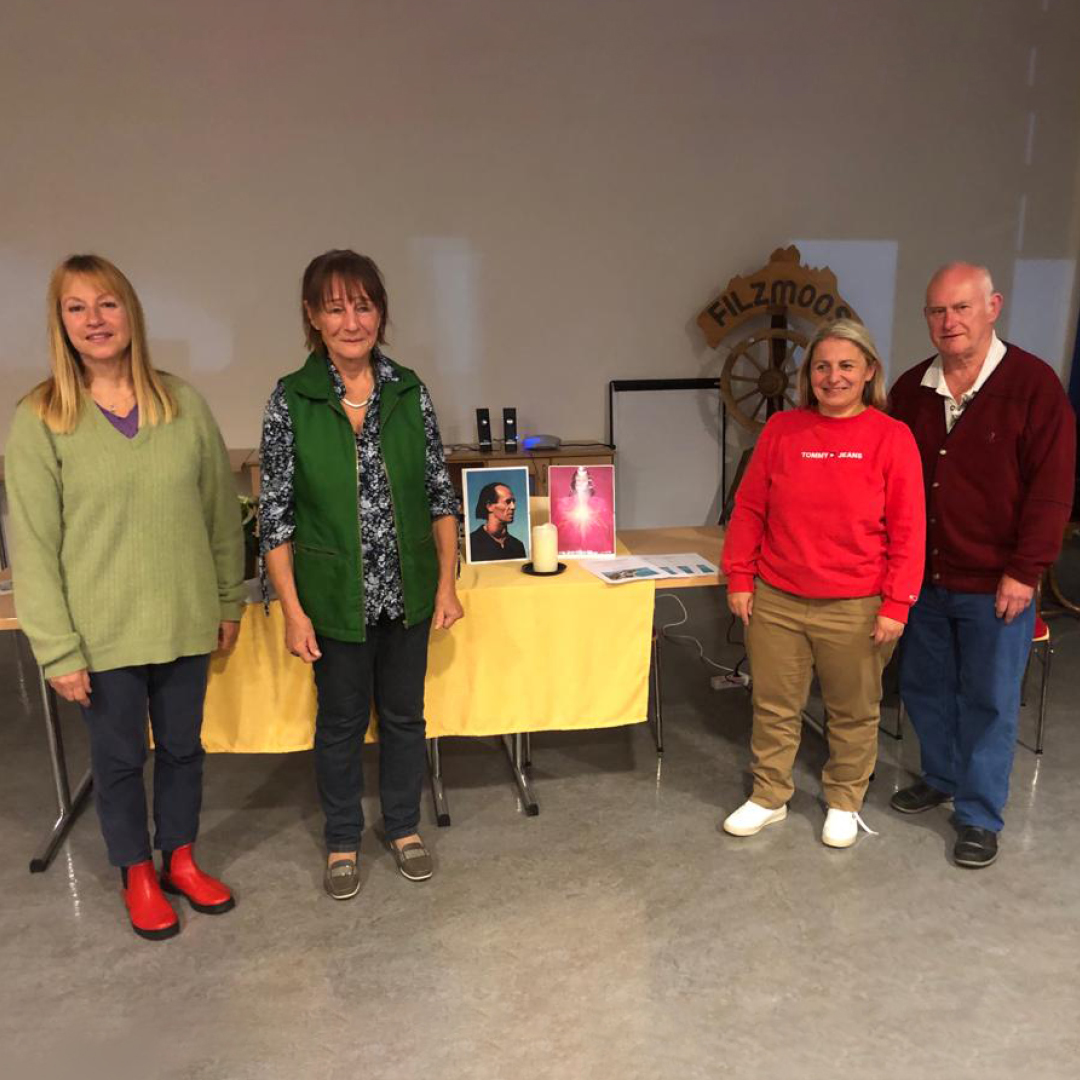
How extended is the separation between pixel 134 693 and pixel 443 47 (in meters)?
3.84

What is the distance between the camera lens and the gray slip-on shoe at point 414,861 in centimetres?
227

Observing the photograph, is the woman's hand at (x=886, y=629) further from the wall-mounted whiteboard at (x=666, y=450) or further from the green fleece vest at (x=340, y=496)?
the wall-mounted whiteboard at (x=666, y=450)

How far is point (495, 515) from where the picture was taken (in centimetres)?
263

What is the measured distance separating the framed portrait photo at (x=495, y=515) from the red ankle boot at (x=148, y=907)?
1.11 m

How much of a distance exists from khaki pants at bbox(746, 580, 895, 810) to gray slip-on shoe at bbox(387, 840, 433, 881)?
2.89 ft

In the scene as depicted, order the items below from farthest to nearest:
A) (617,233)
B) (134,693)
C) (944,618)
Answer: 1. (617,233)
2. (944,618)
3. (134,693)

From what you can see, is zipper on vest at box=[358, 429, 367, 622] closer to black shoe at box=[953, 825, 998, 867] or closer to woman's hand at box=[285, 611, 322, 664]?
woman's hand at box=[285, 611, 322, 664]

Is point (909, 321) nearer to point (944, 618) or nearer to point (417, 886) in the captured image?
point (944, 618)

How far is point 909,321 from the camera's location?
5359mm

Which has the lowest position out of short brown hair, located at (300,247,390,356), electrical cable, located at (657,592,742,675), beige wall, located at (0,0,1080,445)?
electrical cable, located at (657,592,742,675)

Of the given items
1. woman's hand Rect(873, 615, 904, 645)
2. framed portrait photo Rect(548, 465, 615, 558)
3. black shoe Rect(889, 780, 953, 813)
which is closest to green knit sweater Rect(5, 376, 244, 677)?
framed portrait photo Rect(548, 465, 615, 558)

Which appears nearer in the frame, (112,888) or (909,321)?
(112,888)

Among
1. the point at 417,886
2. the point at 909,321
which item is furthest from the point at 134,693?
the point at 909,321

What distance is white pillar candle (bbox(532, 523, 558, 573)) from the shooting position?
2498 mm
